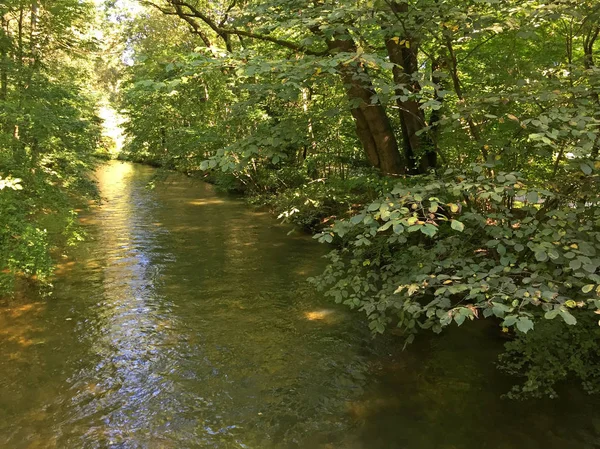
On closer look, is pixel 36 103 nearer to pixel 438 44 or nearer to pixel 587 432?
pixel 438 44

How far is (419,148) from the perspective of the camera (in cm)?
752

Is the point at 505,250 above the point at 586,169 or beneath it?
beneath

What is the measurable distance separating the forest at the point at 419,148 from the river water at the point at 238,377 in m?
0.49

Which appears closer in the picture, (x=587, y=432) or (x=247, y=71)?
(x=247, y=71)

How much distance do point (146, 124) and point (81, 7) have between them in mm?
5932

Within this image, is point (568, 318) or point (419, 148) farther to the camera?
point (419, 148)

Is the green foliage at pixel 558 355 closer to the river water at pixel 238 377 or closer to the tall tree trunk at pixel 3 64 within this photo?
the river water at pixel 238 377

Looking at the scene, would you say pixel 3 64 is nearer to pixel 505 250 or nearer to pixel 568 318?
pixel 505 250

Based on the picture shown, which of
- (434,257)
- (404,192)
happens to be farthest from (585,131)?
(434,257)

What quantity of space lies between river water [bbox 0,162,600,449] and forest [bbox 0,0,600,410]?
0.49 m

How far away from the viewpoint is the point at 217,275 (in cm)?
904

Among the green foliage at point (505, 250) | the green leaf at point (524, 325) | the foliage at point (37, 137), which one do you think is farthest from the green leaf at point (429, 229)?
the foliage at point (37, 137)

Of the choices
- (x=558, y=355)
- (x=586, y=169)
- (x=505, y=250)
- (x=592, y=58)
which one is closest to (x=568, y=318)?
(x=505, y=250)

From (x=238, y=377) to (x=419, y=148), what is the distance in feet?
15.7
